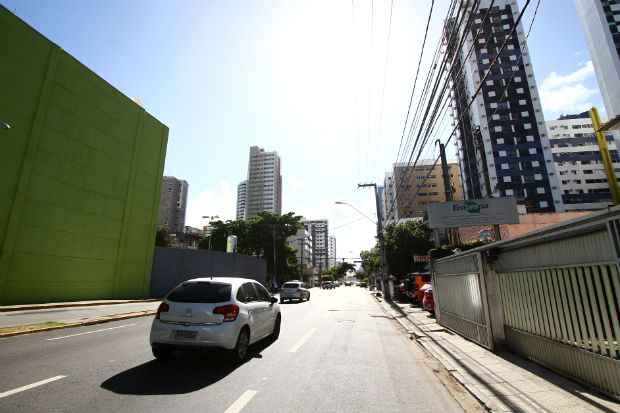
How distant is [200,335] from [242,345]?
3.24ft

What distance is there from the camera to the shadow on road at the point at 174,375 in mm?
4668

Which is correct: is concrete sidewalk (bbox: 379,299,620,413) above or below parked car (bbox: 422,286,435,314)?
below

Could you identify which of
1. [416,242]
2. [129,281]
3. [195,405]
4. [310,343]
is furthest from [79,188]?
[416,242]

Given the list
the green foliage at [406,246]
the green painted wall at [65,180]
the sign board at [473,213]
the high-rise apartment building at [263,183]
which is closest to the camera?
the green painted wall at [65,180]

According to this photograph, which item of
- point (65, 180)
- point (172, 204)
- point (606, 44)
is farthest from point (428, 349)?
point (606, 44)

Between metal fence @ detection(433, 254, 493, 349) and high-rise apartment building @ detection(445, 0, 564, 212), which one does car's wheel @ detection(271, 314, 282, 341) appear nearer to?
metal fence @ detection(433, 254, 493, 349)

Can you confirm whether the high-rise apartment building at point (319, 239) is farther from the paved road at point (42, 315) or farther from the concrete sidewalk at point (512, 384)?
the concrete sidewalk at point (512, 384)

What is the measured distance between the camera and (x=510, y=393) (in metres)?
4.75

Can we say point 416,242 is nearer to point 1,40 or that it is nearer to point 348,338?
point 348,338

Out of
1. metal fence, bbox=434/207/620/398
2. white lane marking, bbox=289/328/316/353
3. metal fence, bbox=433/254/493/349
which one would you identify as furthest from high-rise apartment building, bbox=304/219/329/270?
metal fence, bbox=434/207/620/398

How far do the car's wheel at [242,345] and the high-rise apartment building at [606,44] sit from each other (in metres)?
108

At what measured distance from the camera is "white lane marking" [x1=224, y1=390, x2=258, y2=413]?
13.0 feet

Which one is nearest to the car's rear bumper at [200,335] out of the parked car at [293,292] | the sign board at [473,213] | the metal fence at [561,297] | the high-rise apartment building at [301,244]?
the metal fence at [561,297]

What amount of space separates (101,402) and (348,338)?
21.9 ft
